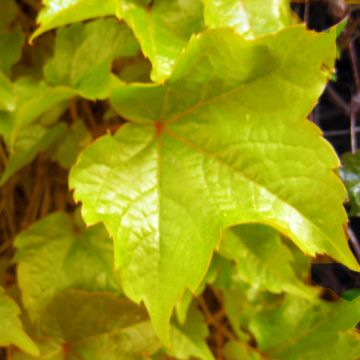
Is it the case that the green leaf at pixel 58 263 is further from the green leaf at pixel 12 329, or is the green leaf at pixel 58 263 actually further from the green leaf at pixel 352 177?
the green leaf at pixel 352 177

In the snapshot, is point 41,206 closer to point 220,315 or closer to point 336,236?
point 220,315

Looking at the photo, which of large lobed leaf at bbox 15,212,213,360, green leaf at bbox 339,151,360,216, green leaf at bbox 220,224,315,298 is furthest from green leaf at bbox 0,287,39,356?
green leaf at bbox 339,151,360,216

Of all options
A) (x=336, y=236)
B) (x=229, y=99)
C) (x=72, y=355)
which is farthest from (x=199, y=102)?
(x=72, y=355)

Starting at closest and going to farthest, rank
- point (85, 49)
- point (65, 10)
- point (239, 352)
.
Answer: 1. point (65, 10)
2. point (85, 49)
3. point (239, 352)

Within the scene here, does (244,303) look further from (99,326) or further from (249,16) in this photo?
(249,16)

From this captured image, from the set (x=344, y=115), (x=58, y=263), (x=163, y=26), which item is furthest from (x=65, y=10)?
(x=344, y=115)

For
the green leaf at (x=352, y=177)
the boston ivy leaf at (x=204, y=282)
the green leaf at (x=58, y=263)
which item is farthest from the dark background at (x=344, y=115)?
the green leaf at (x=58, y=263)
